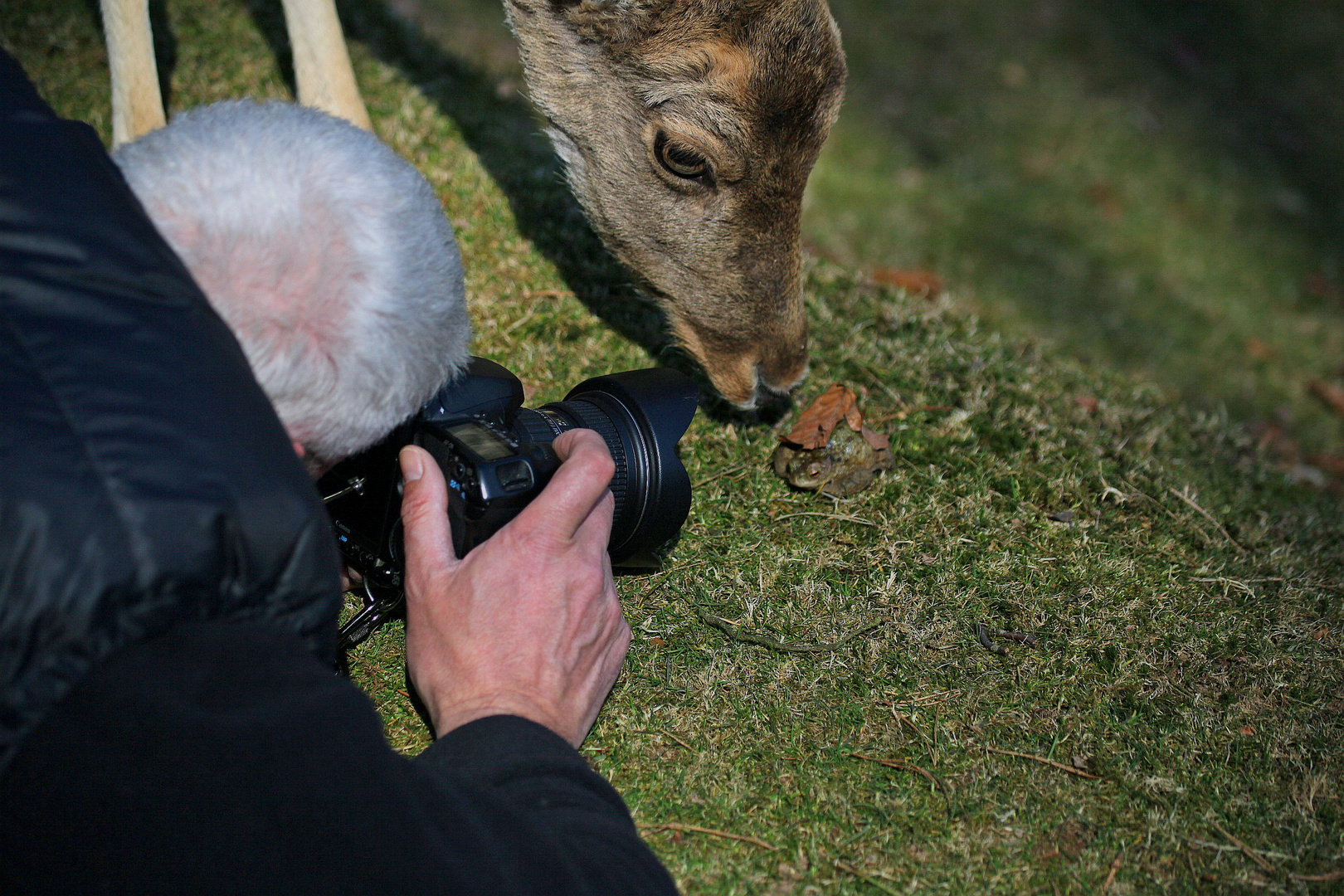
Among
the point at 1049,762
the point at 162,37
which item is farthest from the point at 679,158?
the point at 162,37

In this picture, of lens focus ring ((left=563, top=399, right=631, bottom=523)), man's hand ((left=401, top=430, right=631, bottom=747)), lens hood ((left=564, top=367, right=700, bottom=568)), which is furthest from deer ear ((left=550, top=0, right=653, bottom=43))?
man's hand ((left=401, top=430, right=631, bottom=747))

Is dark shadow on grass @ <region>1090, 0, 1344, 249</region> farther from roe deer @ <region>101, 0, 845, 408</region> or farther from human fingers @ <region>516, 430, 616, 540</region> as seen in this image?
human fingers @ <region>516, 430, 616, 540</region>

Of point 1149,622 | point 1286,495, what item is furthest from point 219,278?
point 1286,495

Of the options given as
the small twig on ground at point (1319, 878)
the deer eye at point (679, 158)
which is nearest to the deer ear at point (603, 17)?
the deer eye at point (679, 158)

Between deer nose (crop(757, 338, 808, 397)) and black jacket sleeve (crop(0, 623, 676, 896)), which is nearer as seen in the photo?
black jacket sleeve (crop(0, 623, 676, 896))

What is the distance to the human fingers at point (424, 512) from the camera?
2.23 m

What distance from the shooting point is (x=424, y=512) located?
223 cm

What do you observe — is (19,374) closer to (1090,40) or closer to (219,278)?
(219,278)

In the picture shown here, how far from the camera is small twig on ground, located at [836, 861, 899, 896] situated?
2.34m

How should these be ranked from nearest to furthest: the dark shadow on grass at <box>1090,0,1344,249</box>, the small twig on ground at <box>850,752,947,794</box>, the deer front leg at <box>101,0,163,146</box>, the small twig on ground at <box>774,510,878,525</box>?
the small twig on ground at <box>850,752,947,794</box>
the small twig on ground at <box>774,510,878,525</box>
the deer front leg at <box>101,0,163,146</box>
the dark shadow on grass at <box>1090,0,1344,249</box>

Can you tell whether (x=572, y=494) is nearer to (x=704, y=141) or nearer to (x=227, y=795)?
(x=227, y=795)

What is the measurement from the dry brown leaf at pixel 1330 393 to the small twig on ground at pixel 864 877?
18.4 feet

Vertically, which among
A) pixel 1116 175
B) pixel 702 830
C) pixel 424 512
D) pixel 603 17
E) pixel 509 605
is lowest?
pixel 1116 175

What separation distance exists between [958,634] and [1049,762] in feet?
1.54
